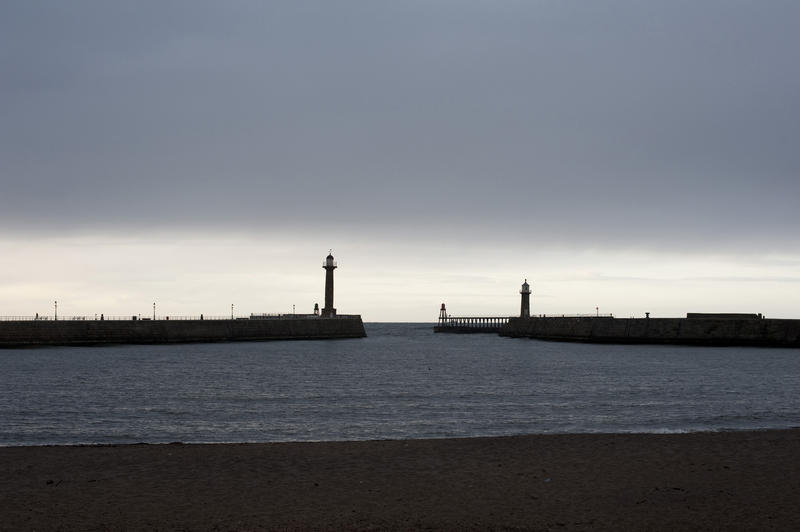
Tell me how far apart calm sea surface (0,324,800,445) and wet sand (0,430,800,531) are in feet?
14.9

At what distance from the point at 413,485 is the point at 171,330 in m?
85.8

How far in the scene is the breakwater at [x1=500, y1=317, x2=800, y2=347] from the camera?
87.7m

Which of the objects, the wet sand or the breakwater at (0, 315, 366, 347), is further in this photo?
the breakwater at (0, 315, 366, 347)

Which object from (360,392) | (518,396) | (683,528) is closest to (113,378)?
(360,392)

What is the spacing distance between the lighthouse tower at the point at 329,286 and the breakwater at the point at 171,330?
125 cm

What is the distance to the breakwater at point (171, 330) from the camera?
3177 inches

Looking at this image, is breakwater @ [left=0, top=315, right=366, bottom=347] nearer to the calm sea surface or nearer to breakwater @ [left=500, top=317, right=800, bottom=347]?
the calm sea surface

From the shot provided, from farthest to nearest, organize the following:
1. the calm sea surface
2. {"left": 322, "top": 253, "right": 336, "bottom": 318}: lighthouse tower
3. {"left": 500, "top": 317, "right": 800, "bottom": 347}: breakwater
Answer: {"left": 322, "top": 253, "right": 336, "bottom": 318}: lighthouse tower, {"left": 500, "top": 317, "right": 800, "bottom": 347}: breakwater, the calm sea surface

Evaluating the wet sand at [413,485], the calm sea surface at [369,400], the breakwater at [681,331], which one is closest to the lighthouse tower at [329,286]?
the breakwater at [681,331]

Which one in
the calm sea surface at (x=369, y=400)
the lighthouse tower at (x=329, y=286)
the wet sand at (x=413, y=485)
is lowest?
the calm sea surface at (x=369, y=400)

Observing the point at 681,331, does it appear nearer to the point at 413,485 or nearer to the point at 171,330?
the point at 171,330

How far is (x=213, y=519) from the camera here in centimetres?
1136

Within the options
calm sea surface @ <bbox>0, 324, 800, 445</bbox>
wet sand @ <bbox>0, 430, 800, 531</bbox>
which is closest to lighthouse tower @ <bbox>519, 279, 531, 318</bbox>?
calm sea surface @ <bbox>0, 324, 800, 445</bbox>

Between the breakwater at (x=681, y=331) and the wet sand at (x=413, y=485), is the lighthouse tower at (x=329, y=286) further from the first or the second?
the wet sand at (x=413, y=485)
